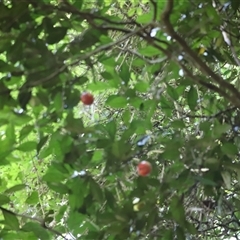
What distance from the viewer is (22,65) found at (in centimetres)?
76

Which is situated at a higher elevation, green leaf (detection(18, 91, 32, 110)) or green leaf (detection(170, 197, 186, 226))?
green leaf (detection(18, 91, 32, 110))

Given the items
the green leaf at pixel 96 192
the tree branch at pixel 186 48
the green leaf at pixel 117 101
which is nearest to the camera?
the tree branch at pixel 186 48

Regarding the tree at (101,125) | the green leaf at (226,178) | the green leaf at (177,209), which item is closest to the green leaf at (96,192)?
the tree at (101,125)

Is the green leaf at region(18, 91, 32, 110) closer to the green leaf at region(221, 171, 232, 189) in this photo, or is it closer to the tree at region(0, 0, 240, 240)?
the tree at region(0, 0, 240, 240)

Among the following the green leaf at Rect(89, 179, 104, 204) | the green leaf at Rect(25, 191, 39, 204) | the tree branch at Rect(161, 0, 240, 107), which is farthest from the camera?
the green leaf at Rect(25, 191, 39, 204)

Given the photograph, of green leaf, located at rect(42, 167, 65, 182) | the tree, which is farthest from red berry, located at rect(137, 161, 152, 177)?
green leaf, located at rect(42, 167, 65, 182)

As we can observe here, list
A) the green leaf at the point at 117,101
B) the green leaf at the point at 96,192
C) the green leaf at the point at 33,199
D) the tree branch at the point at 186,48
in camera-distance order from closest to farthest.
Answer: the tree branch at the point at 186,48, the green leaf at the point at 96,192, the green leaf at the point at 117,101, the green leaf at the point at 33,199

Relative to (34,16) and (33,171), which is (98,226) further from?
(33,171)

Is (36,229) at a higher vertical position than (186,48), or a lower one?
lower

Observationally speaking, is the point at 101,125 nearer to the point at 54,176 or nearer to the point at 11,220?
the point at 54,176

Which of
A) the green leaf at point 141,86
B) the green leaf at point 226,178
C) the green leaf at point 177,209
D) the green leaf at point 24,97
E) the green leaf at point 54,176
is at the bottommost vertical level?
the green leaf at point 177,209

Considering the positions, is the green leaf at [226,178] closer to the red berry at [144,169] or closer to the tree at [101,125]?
the tree at [101,125]

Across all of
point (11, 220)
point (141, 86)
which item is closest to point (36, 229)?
point (11, 220)

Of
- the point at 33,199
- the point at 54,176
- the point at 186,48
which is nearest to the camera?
the point at 186,48
